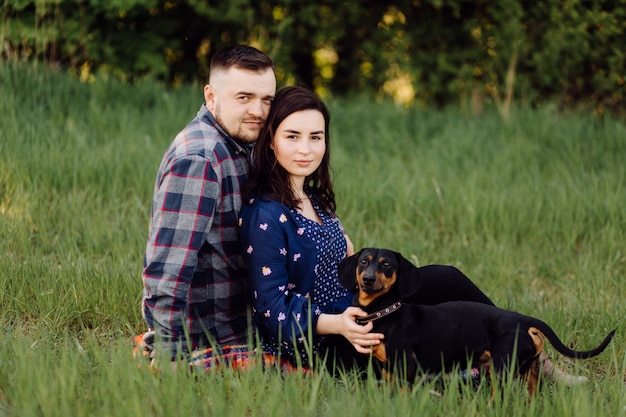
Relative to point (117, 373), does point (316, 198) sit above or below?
above

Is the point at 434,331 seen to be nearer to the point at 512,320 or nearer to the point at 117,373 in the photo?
the point at 512,320

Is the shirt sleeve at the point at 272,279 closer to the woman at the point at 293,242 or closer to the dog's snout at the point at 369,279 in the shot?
the woman at the point at 293,242

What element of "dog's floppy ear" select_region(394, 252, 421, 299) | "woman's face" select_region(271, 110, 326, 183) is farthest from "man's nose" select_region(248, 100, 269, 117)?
"dog's floppy ear" select_region(394, 252, 421, 299)

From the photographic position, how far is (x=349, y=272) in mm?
3252

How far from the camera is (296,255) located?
3.45 meters

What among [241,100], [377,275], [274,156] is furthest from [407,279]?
[241,100]

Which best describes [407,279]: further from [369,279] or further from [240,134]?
[240,134]

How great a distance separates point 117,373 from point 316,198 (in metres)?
1.34

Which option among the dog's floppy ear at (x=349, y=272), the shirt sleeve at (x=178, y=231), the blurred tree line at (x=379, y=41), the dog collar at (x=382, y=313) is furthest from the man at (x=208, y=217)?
the blurred tree line at (x=379, y=41)

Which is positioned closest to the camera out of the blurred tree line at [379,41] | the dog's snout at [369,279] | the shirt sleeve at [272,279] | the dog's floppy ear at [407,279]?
the dog's snout at [369,279]

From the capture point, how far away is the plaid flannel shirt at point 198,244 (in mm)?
3223

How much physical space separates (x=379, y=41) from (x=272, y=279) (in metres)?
6.40

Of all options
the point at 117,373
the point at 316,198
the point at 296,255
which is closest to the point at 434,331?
the point at 296,255

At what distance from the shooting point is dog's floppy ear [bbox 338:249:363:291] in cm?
323
